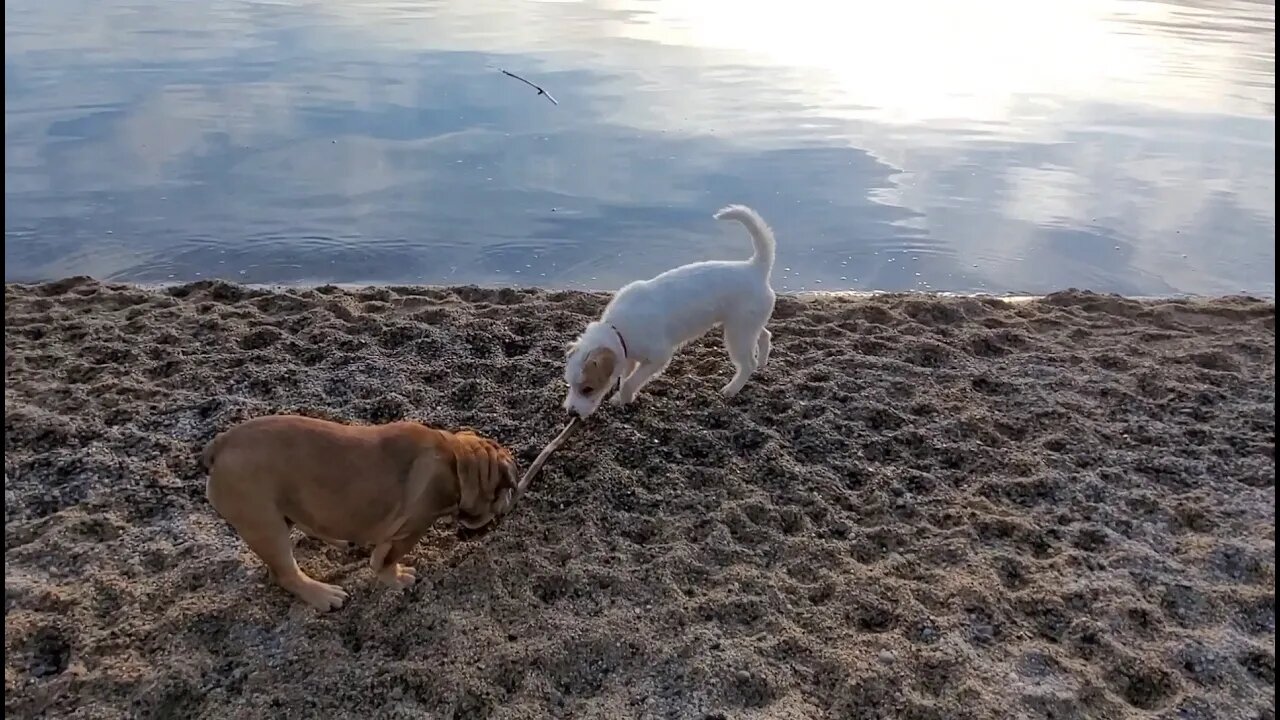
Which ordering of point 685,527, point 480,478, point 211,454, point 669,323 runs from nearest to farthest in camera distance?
1. point 211,454
2. point 480,478
3. point 685,527
4. point 669,323

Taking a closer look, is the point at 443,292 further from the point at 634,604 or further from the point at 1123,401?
the point at 1123,401

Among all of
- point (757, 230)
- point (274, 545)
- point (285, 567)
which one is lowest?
point (285, 567)

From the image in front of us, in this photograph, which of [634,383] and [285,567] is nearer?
[285,567]

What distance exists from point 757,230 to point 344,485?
2470 millimetres

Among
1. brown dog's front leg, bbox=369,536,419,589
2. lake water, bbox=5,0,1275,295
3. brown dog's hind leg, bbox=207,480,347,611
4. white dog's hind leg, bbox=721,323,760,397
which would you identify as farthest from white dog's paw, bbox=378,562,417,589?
lake water, bbox=5,0,1275,295

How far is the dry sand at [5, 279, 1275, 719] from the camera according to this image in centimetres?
297

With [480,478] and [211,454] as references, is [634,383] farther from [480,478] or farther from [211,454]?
[211,454]

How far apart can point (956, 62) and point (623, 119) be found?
220 inches

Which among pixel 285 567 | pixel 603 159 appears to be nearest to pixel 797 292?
pixel 603 159

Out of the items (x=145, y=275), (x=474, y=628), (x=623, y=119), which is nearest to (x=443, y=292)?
(x=145, y=275)

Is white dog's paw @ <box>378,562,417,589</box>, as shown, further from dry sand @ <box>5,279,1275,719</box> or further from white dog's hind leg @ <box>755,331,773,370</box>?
white dog's hind leg @ <box>755,331,773,370</box>

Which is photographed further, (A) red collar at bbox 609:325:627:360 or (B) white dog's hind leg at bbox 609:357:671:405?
(B) white dog's hind leg at bbox 609:357:671:405

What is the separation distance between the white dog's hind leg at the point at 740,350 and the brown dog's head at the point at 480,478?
171 cm

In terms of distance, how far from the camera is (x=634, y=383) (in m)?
4.77
